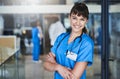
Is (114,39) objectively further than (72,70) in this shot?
Yes

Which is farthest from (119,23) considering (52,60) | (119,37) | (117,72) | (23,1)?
(52,60)

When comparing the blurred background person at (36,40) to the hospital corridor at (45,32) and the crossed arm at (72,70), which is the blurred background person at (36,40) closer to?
the hospital corridor at (45,32)

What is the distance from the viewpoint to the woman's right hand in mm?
2302

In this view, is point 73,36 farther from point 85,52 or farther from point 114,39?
point 114,39

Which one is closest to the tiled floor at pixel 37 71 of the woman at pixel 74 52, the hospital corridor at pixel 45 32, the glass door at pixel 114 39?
the hospital corridor at pixel 45 32

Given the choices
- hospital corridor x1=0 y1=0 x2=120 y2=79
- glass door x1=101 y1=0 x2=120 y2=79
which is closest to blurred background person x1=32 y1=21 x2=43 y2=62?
hospital corridor x1=0 y1=0 x2=120 y2=79

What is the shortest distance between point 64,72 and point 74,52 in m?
0.17

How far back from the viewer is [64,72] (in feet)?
7.62

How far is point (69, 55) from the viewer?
7.64 feet

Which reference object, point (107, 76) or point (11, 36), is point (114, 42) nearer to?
point (107, 76)

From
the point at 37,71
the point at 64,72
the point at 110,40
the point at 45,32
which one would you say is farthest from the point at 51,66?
the point at 37,71

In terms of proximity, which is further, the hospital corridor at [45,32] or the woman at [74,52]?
the hospital corridor at [45,32]

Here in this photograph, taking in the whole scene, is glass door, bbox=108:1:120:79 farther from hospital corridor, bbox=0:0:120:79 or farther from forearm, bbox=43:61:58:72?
forearm, bbox=43:61:58:72

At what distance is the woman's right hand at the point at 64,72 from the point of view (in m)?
2.30
